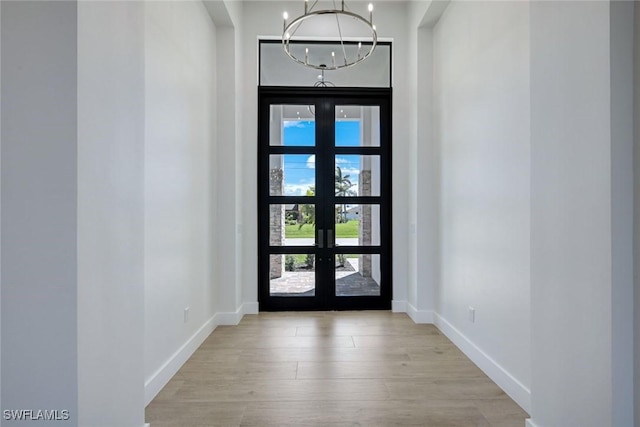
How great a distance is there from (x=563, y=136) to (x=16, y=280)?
221cm

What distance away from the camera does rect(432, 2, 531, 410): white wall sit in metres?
2.26

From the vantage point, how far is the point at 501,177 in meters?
2.49

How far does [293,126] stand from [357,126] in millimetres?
858

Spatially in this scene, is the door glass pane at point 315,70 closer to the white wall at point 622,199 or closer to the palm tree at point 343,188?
the palm tree at point 343,188

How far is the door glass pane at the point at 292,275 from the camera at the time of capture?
180 inches

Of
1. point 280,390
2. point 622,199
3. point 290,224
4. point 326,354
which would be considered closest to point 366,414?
point 280,390

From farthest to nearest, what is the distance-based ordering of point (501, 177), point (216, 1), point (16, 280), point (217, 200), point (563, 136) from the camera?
1. point (217, 200)
2. point (216, 1)
3. point (501, 177)
4. point (563, 136)
5. point (16, 280)

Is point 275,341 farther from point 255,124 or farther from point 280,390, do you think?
point 255,124

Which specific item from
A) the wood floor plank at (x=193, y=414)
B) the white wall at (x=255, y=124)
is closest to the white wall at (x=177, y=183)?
the wood floor plank at (x=193, y=414)

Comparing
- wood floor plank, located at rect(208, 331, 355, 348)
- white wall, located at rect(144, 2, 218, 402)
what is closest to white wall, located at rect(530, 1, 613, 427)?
wood floor plank, located at rect(208, 331, 355, 348)

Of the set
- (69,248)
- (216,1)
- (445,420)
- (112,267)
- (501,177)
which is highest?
(216,1)

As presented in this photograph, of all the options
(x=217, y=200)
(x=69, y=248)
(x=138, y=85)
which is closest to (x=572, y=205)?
(x=69, y=248)

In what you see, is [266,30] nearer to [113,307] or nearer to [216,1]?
[216,1]

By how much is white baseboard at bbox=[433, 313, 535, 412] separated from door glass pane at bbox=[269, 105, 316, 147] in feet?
9.17
